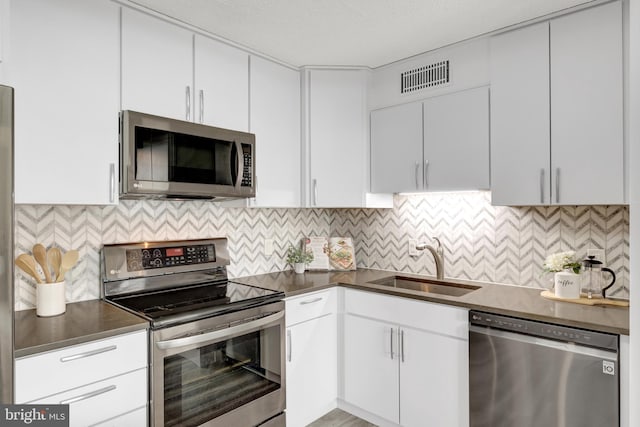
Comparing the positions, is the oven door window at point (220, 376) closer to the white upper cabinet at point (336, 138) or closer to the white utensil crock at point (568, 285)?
the white upper cabinet at point (336, 138)

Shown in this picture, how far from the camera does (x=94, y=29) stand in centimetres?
177

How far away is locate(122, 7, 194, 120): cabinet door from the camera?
6.19ft

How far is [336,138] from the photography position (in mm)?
2752

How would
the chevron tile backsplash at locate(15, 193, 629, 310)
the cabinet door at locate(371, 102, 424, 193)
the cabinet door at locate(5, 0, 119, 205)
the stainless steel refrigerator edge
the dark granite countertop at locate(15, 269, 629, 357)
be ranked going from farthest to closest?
the cabinet door at locate(371, 102, 424, 193) < the chevron tile backsplash at locate(15, 193, 629, 310) < the cabinet door at locate(5, 0, 119, 205) < the dark granite countertop at locate(15, 269, 629, 357) < the stainless steel refrigerator edge

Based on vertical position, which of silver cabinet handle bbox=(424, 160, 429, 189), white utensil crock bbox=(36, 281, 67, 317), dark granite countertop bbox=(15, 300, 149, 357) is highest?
silver cabinet handle bbox=(424, 160, 429, 189)

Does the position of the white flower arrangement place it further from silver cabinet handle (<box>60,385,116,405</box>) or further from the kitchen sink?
silver cabinet handle (<box>60,385,116,405</box>)

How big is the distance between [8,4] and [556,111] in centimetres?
244

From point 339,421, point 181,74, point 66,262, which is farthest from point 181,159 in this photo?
point 339,421

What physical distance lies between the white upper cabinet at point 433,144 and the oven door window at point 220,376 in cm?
128

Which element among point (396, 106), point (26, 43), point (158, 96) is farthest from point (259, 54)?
point (26, 43)

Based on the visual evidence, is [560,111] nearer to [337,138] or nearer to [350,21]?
[350,21]

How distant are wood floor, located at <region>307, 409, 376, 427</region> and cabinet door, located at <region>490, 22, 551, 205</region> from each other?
160 centimetres

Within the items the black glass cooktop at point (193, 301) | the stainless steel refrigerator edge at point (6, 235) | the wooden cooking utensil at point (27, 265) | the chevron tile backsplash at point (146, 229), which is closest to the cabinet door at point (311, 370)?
the black glass cooktop at point (193, 301)

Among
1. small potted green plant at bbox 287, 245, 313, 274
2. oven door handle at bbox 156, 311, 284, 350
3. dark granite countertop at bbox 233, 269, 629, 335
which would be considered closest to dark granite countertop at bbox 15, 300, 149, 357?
oven door handle at bbox 156, 311, 284, 350
